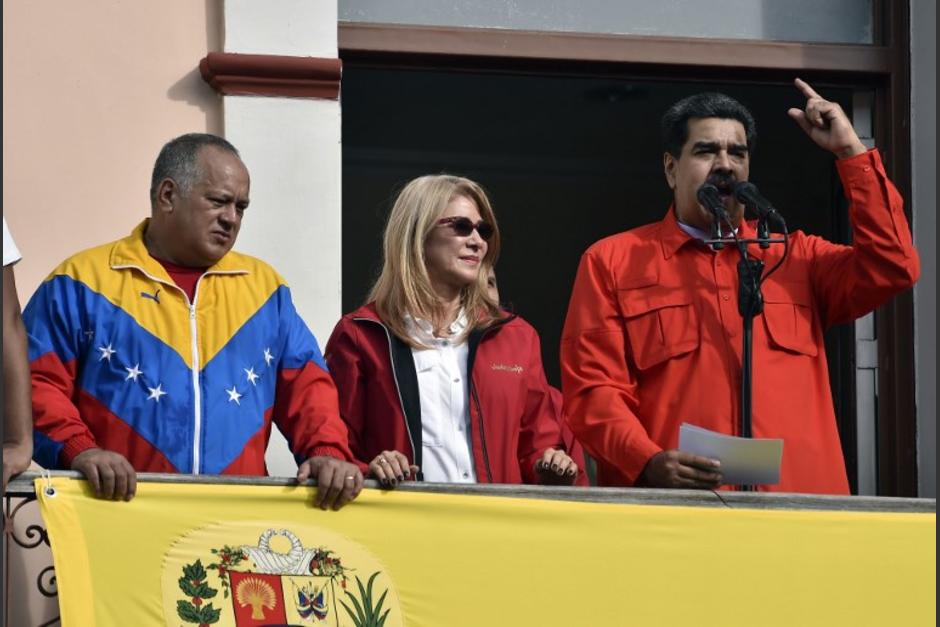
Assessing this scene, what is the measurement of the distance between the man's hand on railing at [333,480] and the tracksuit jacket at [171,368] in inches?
6.3

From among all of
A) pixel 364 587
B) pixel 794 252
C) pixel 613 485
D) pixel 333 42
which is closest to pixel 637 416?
pixel 613 485

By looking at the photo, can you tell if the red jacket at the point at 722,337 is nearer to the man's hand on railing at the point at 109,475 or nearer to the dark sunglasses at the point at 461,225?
the dark sunglasses at the point at 461,225

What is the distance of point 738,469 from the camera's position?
605cm

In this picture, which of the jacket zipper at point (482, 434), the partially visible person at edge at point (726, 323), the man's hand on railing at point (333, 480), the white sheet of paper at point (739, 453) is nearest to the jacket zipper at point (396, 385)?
the jacket zipper at point (482, 434)

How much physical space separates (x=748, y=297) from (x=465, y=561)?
1.17 m

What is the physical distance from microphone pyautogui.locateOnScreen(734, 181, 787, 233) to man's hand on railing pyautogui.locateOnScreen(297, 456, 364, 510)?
143cm

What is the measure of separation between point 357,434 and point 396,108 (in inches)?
193

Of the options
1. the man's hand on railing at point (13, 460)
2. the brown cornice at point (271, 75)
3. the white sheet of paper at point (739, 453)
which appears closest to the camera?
the man's hand on railing at point (13, 460)

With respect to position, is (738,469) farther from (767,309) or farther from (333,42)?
(333,42)

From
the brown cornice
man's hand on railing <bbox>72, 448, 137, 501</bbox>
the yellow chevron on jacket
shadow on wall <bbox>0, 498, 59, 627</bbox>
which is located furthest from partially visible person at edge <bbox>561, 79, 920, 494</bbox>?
shadow on wall <bbox>0, 498, 59, 627</bbox>

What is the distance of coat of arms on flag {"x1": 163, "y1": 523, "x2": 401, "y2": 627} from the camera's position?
5.71 m

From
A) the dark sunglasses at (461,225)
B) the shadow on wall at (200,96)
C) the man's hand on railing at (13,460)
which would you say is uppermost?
the shadow on wall at (200,96)

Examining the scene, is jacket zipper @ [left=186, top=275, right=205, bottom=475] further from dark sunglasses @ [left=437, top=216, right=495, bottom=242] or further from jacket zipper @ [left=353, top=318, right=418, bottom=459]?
dark sunglasses @ [left=437, top=216, right=495, bottom=242]

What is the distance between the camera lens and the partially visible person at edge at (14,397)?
568cm
